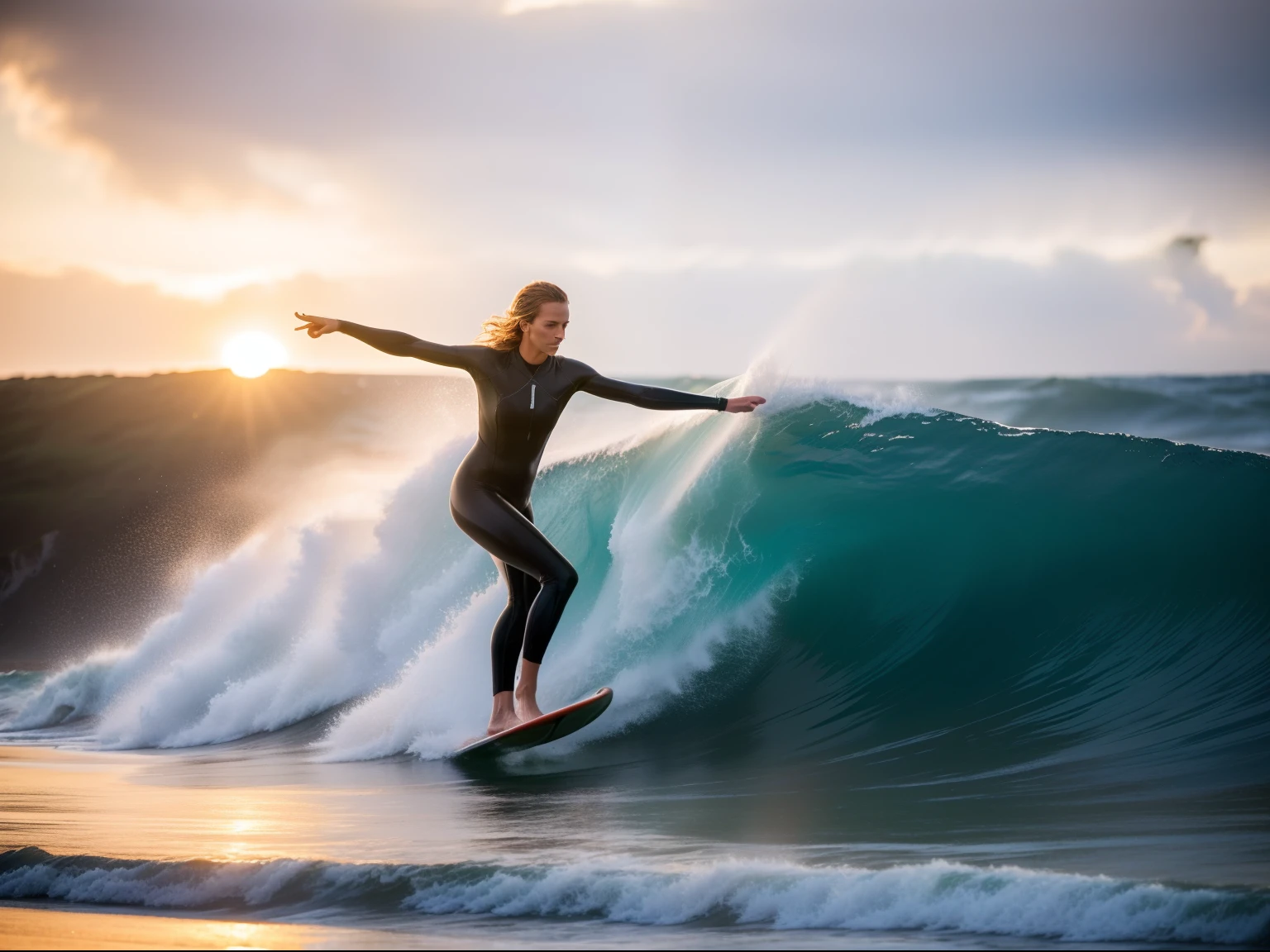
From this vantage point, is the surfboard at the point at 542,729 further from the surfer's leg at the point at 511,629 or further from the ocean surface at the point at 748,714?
the ocean surface at the point at 748,714

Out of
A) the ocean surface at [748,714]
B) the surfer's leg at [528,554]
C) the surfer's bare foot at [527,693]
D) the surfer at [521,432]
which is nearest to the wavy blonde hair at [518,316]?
the surfer at [521,432]

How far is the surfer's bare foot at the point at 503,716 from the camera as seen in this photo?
5.62 m

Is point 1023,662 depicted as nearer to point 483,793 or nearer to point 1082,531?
point 1082,531

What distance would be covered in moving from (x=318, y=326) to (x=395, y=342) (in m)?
0.32

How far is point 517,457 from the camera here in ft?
18.4

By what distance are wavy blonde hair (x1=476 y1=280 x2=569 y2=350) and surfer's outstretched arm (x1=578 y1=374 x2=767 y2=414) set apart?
371 millimetres

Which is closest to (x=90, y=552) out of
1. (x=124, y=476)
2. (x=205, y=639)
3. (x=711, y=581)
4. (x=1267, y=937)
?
(x=124, y=476)

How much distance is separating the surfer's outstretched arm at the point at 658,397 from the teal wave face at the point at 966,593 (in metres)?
2.33

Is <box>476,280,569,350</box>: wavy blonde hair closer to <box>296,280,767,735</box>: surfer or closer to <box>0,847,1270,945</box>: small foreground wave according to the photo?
<box>296,280,767,735</box>: surfer

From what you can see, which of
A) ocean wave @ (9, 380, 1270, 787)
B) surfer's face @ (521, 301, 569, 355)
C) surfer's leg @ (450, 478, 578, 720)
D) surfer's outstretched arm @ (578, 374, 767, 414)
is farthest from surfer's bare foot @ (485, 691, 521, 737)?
ocean wave @ (9, 380, 1270, 787)

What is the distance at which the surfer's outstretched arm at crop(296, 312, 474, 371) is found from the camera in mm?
5094

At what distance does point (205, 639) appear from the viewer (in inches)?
533

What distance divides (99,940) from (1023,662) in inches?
226

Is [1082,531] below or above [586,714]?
above
